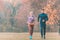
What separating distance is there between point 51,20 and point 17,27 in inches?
116

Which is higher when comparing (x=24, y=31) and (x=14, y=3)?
(x=14, y=3)

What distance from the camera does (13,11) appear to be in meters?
19.8

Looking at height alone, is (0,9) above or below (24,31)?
above

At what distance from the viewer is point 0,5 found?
19797mm

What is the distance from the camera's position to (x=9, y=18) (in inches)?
779

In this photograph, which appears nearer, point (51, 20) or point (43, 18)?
point (43, 18)

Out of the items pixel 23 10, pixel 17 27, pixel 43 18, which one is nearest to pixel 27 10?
pixel 23 10

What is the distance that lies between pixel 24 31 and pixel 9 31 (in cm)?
130

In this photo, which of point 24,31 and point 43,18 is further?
point 24,31

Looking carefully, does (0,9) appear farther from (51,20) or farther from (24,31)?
(51,20)

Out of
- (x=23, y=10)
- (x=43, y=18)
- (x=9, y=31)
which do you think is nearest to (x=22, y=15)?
(x=23, y=10)

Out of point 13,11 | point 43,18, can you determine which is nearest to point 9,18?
point 13,11

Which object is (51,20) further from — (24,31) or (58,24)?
(24,31)

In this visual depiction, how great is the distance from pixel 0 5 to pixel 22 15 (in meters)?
2.08
